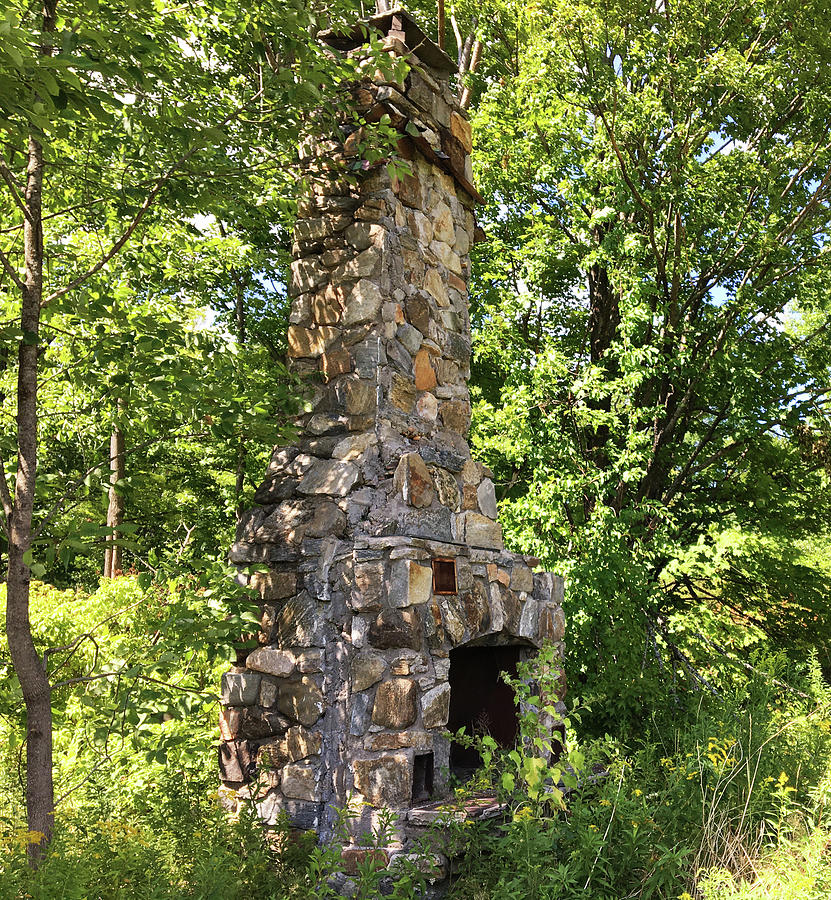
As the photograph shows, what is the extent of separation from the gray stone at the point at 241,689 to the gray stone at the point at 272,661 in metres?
0.07

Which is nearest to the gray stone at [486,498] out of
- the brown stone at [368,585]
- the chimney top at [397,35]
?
the brown stone at [368,585]

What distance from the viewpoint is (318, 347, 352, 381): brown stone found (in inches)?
176

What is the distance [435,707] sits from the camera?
3.95 metres

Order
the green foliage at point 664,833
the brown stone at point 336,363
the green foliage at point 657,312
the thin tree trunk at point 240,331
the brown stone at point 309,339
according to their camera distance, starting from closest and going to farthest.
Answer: the green foliage at point 664,833
the brown stone at point 336,363
the brown stone at point 309,339
the thin tree trunk at point 240,331
the green foliage at point 657,312

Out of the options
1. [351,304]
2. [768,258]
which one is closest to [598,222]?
[768,258]

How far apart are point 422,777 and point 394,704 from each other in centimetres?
47

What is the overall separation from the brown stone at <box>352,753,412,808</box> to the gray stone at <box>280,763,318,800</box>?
11.8 inches

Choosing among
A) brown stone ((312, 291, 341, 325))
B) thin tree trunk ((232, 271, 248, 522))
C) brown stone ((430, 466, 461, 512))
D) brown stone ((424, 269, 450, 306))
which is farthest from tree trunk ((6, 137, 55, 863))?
thin tree trunk ((232, 271, 248, 522))

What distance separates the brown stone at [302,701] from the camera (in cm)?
391

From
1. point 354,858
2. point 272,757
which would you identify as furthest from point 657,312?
point 354,858

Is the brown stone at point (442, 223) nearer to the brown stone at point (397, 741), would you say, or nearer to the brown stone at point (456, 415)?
the brown stone at point (456, 415)

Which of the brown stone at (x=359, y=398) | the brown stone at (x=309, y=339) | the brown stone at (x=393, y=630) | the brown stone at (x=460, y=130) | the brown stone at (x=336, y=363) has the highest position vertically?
the brown stone at (x=460, y=130)

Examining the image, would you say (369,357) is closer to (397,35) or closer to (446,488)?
(446,488)

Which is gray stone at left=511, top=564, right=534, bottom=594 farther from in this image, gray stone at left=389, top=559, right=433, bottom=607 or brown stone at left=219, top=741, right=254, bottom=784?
brown stone at left=219, top=741, right=254, bottom=784
